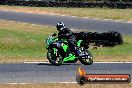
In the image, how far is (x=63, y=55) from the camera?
17.2 m

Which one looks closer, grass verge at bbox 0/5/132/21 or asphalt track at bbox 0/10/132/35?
asphalt track at bbox 0/10/132/35

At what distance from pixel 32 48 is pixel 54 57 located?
7729mm

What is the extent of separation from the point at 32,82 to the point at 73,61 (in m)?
4.32

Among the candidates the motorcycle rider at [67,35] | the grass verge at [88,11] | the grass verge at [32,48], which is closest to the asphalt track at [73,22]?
the grass verge at [88,11]

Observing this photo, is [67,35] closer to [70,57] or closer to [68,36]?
[68,36]

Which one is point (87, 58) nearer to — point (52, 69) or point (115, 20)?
point (52, 69)

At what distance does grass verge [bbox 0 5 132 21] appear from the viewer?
41031 millimetres

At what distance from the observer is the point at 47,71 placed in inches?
600

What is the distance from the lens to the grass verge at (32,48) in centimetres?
1864

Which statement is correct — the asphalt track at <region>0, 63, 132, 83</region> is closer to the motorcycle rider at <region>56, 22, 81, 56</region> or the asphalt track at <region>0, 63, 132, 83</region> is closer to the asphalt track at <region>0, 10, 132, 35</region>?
the motorcycle rider at <region>56, 22, 81, 56</region>

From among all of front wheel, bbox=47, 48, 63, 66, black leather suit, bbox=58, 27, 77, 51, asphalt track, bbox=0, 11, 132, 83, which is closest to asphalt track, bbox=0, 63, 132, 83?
asphalt track, bbox=0, 11, 132, 83

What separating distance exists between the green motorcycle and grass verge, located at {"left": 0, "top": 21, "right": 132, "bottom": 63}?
1.29 metres

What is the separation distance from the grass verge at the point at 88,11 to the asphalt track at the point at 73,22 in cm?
180

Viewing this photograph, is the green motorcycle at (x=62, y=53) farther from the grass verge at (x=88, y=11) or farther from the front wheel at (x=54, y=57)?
the grass verge at (x=88, y=11)
